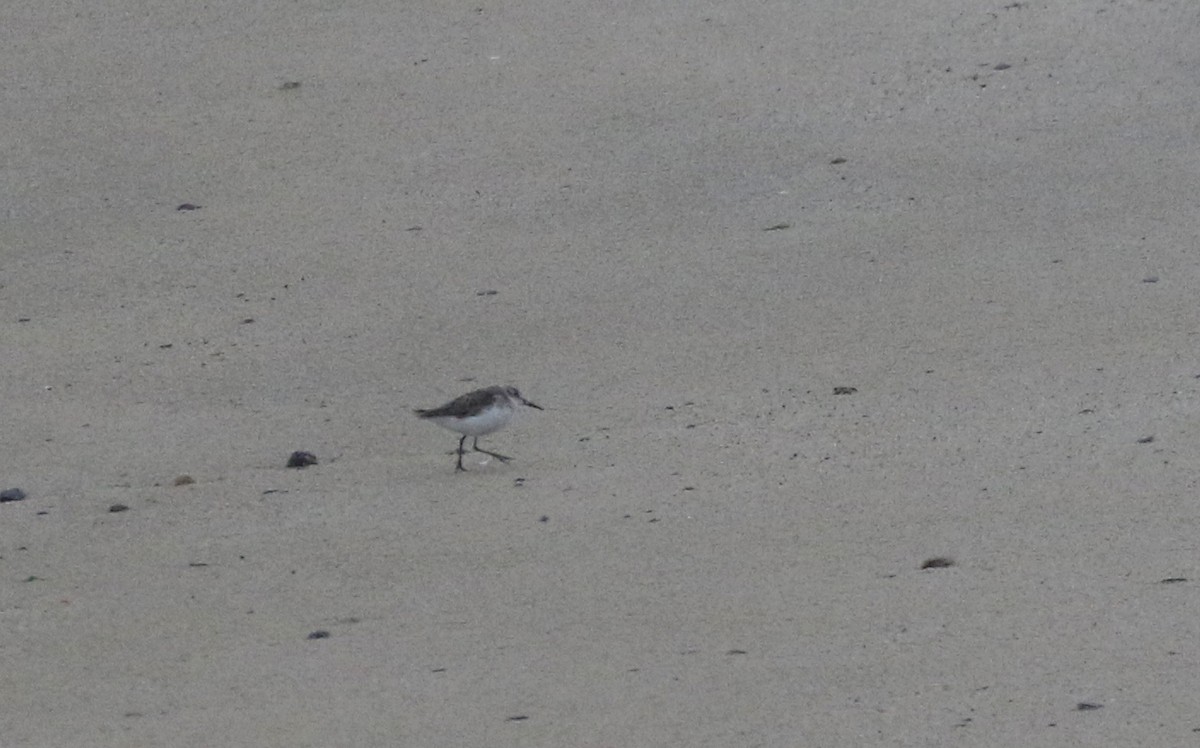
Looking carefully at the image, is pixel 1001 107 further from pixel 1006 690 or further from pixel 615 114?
pixel 1006 690

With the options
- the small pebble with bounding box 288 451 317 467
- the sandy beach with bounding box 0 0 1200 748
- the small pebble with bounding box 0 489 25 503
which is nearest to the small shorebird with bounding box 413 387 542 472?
the sandy beach with bounding box 0 0 1200 748

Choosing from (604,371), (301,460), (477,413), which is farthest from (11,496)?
(604,371)

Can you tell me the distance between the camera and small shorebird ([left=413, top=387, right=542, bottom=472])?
7613mm

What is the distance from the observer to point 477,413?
7617 millimetres

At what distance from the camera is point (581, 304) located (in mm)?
9359

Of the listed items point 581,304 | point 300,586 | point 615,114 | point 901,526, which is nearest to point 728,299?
point 581,304

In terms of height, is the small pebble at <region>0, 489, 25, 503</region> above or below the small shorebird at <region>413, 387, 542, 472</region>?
below

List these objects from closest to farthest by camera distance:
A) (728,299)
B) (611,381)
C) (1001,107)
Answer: (611,381) → (728,299) → (1001,107)

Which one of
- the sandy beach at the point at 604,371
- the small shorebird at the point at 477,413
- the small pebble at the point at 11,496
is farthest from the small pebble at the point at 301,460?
the small pebble at the point at 11,496

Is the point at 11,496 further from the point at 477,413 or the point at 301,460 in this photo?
the point at 477,413

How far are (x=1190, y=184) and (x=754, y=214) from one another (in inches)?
80.5

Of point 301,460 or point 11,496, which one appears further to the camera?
point 301,460

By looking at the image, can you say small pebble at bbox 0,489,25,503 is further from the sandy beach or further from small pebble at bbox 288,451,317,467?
small pebble at bbox 288,451,317,467

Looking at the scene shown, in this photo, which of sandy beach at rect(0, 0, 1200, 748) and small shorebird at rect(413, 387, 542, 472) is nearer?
sandy beach at rect(0, 0, 1200, 748)
